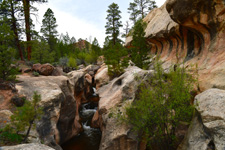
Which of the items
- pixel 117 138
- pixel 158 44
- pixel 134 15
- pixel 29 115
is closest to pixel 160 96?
pixel 117 138

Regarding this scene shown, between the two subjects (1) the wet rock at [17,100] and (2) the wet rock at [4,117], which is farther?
(1) the wet rock at [17,100]

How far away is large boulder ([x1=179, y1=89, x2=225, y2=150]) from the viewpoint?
4.80 m

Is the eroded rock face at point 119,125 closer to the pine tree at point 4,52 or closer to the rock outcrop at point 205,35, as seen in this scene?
the rock outcrop at point 205,35

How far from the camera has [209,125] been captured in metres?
5.16

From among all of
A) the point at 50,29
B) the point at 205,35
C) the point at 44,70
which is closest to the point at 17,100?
the point at 44,70

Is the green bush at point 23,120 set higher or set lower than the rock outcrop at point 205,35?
lower

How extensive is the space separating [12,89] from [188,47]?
A: 714 inches

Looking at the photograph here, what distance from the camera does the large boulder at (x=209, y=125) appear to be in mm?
4797

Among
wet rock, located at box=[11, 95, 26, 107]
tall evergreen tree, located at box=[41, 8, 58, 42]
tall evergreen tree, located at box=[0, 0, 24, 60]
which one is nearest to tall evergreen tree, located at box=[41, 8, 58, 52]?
tall evergreen tree, located at box=[41, 8, 58, 42]

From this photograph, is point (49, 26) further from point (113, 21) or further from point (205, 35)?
point (205, 35)

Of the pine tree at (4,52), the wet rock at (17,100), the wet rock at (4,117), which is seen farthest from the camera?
the pine tree at (4,52)

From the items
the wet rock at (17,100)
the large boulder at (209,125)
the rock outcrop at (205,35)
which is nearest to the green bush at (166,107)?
the large boulder at (209,125)

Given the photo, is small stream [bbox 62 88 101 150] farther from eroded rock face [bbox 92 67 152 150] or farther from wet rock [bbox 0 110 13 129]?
wet rock [bbox 0 110 13 129]

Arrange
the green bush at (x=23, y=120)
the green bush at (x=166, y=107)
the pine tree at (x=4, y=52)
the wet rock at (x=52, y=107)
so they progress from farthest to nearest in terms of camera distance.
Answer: the pine tree at (x=4, y=52) → the wet rock at (x=52, y=107) → the green bush at (x=166, y=107) → the green bush at (x=23, y=120)
